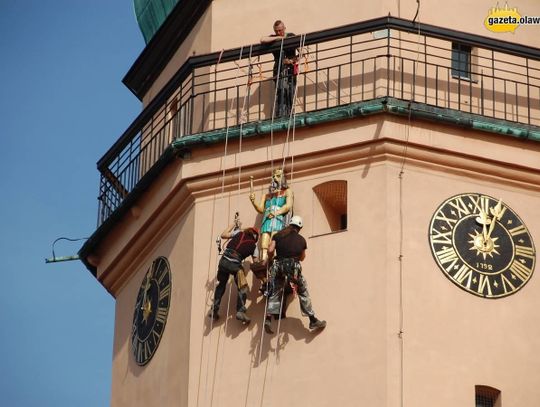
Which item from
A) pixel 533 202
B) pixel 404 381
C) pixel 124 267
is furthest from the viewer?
pixel 124 267

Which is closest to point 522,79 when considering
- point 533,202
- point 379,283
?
point 533,202

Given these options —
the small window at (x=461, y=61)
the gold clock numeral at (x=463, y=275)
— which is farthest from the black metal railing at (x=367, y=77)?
the gold clock numeral at (x=463, y=275)

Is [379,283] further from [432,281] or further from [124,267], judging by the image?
[124,267]

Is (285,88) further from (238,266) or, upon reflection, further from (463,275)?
(463,275)

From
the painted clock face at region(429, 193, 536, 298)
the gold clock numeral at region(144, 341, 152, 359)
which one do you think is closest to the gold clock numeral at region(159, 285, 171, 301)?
the gold clock numeral at region(144, 341, 152, 359)

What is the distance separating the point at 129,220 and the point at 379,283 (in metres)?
3.48

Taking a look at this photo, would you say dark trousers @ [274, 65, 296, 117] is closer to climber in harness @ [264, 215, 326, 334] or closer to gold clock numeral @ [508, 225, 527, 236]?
climber in harness @ [264, 215, 326, 334]

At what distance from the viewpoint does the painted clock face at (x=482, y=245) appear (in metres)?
24.3

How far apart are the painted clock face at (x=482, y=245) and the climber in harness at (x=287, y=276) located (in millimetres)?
1264

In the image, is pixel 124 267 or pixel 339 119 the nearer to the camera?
pixel 339 119

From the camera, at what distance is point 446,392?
77.3 feet

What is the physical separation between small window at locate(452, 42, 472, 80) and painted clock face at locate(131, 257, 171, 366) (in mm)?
3419

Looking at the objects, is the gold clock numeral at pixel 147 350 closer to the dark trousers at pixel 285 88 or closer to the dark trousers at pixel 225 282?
the dark trousers at pixel 225 282

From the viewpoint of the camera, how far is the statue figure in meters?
24.5
